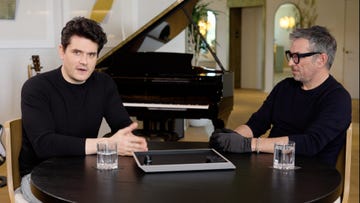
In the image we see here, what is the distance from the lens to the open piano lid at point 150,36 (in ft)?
12.7

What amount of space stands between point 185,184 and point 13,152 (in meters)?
0.82

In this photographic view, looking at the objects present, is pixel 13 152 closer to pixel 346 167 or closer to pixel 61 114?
pixel 61 114

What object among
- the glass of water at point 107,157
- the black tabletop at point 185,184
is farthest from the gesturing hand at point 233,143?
the glass of water at point 107,157

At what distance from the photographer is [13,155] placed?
186cm

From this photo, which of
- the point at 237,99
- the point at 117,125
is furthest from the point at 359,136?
the point at 117,125

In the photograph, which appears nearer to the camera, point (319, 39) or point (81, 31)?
point (81, 31)

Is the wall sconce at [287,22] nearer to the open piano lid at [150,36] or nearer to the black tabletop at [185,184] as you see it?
the open piano lid at [150,36]

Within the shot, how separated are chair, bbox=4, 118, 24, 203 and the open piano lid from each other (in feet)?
6.87

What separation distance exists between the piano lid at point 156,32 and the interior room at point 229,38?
1046 mm

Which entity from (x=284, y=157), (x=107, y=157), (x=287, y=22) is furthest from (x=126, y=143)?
(x=287, y=22)

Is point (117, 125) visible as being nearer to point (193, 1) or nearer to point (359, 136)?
point (193, 1)

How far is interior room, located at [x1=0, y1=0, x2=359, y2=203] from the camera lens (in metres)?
4.77

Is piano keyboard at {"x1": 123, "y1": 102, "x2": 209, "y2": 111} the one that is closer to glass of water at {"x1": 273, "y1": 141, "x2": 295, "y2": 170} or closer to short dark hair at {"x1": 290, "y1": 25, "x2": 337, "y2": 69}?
short dark hair at {"x1": 290, "y1": 25, "x2": 337, "y2": 69}

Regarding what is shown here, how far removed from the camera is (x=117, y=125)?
212 cm
